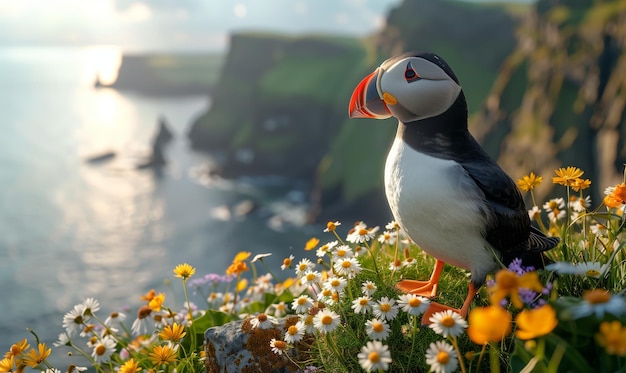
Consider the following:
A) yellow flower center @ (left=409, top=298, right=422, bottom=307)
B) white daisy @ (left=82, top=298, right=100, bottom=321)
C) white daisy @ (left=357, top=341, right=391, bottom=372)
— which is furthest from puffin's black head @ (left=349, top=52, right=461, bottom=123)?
white daisy @ (left=82, top=298, right=100, bottom=321)

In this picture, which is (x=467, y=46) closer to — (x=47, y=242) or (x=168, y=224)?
(x=168, y=224)

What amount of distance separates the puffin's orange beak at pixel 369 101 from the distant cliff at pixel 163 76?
18294 cm

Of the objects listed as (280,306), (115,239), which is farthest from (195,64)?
(280,306)

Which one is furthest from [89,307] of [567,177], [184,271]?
[567,177]

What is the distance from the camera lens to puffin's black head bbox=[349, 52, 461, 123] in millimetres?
3766

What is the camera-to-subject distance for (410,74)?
382 cm

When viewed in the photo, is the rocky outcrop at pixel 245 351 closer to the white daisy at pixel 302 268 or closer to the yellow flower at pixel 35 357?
A: the white daisy at pixel 302 268

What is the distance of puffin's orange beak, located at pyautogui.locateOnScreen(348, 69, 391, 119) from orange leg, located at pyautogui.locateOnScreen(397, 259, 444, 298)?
1299 mm

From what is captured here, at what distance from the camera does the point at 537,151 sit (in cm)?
4659

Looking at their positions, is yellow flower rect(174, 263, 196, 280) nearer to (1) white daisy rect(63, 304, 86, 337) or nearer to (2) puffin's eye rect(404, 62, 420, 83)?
(1) white daisy rect(63, 304, 86, 337)

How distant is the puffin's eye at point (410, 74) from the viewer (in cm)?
380

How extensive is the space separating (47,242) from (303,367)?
6874 cm

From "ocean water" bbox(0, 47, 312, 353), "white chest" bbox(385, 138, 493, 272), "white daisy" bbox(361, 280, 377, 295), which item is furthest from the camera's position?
"ocean water" bbox(0, 47, 312, 353)

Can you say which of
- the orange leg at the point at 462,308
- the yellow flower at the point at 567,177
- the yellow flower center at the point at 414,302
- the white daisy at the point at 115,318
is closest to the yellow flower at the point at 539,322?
the yellow flower center at the point at 414,302
